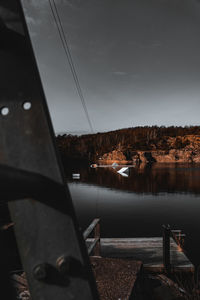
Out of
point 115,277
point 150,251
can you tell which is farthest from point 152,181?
point 115,277

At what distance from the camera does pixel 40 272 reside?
86 cm

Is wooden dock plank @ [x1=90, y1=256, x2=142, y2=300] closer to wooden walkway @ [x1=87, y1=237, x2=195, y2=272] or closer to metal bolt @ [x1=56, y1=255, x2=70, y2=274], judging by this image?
wooden walkway @ [x1=87, y1=237, x2=195, y2=272]

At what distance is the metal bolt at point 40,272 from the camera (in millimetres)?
857

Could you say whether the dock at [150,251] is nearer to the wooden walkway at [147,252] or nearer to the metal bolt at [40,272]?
the wooden walkway at [147,252]

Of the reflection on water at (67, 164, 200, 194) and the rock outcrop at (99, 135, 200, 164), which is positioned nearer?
the reflection on water at (67, 164, 200, 194)

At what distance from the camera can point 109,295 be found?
15.6ft

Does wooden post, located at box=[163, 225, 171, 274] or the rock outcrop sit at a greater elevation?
wooden post, located at box=[163, 225, 171, 274]

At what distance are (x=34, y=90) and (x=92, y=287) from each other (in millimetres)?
893

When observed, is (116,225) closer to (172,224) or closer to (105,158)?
(172,224)

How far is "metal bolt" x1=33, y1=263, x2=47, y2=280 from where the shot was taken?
857 millimetres

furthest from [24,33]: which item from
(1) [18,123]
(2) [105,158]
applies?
(2) [105,158]

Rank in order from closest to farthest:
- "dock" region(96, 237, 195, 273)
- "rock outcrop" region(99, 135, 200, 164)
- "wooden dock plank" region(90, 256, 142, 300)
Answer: "wooden dock plank" region(90, 256, 142, 300) < "dock" region(96, 237, 195, 273) < "rock outcrop" region(99, 135, 200, 164)

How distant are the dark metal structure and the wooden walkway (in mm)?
8291

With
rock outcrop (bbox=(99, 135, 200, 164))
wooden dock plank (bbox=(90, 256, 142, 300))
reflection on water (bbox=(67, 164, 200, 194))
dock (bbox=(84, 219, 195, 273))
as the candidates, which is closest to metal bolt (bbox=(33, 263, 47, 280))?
wooden dock plank (bbox=(90, 256, 142, 300))
